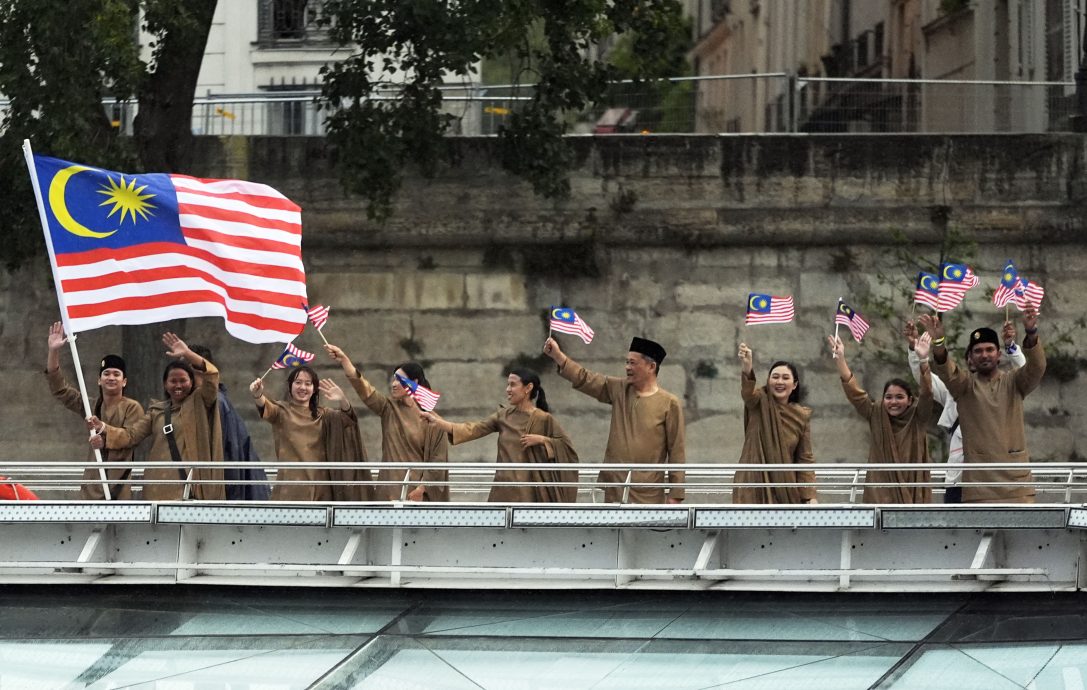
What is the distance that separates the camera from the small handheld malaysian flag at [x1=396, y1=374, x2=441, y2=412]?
11.8 metres

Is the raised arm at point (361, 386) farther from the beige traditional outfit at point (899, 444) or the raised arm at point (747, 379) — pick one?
the beige traditional outfit at point (899, 444)

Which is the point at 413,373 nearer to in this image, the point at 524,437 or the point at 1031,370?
the point at 524,437

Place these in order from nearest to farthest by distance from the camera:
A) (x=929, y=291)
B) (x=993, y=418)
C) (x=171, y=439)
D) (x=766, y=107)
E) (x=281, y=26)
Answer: (x=993, y=418)
(x=929, y=291)
(x=171, y=439)
(x=766, y=107)
(x=281, y=26)

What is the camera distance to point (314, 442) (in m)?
12.1

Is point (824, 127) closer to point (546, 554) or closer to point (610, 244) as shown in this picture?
point (610, 244)

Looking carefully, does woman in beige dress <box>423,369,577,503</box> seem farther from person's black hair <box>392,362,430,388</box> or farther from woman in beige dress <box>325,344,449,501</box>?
person's black hair <box>392,362,430,388</box>

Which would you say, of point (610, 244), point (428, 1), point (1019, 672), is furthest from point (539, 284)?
point (1019, 672)

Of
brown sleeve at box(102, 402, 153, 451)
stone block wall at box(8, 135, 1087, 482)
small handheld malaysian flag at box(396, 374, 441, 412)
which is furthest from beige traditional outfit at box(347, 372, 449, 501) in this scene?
stone block wall at box(8, 135, 1087, 482)

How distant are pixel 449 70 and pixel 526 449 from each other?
5222mm

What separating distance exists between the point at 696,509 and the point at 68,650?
294cm

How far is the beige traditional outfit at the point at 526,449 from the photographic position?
1190 cm

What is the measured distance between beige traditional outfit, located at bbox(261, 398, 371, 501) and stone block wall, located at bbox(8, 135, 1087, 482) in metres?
5.97

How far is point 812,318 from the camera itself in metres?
18.1

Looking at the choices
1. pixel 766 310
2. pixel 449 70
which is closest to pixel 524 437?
pixel 766 310
